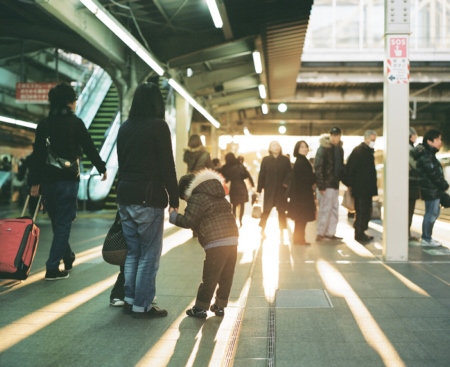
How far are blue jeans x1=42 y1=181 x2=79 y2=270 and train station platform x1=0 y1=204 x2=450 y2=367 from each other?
32cm

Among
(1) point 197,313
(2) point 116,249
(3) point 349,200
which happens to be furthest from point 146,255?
(3) point 349,200

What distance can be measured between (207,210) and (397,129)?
3.90 meters

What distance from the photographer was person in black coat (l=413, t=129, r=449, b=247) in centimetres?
1002

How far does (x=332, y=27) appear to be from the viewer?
25.0 meters

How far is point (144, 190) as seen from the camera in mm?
5070

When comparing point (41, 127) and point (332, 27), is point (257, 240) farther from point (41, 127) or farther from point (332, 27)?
point (332, 27)

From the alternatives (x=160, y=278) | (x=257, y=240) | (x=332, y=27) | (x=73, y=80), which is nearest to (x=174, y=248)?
(x=257, y=240)

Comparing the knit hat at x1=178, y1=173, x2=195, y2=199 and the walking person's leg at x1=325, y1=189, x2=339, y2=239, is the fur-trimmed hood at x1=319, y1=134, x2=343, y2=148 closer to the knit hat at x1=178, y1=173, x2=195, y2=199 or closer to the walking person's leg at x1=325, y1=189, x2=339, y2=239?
the walking person's leg at x1=325, y1=189, x2=339, y2=239

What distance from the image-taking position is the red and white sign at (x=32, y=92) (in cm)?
Answer: 1653

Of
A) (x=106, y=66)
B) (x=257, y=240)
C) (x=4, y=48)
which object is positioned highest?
(x=4, y=48)

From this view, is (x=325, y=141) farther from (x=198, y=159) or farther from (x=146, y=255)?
(x=146, y=255)

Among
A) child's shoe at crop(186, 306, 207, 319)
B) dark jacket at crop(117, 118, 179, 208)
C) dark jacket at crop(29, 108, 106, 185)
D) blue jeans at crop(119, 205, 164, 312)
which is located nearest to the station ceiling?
dark jacket at crop(29, 108, 106, 185)

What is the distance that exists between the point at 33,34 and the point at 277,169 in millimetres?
7311

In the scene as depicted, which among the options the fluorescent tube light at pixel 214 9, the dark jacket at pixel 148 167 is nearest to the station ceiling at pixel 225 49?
the fluorescent tube light at pixel 214 9
